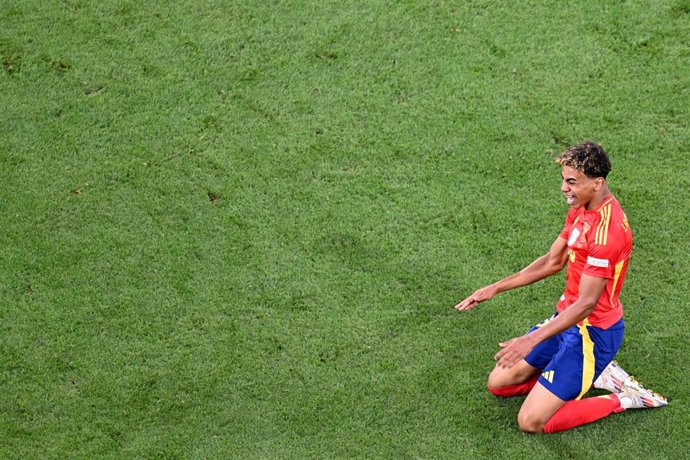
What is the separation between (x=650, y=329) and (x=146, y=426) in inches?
117

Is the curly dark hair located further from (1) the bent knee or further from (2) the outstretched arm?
(1) the bent knee

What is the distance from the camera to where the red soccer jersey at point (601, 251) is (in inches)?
198

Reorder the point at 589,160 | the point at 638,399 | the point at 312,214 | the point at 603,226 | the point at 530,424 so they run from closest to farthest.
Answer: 1. the point at 589,160
2. the point at 603,226
3. the point at 530,424
4. the point at 638,399
5. the point at 312,214

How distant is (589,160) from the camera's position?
16.3 ft

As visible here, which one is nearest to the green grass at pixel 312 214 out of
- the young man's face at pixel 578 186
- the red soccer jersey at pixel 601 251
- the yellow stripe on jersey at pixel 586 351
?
the yellow stripe on jersey at pixel 586 351

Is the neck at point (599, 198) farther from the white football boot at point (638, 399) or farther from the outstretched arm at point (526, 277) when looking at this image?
the white football boot at point (638, 399)

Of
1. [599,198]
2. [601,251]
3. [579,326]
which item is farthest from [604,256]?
[579,326]

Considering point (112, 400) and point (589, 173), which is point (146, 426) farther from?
point (589, 173)

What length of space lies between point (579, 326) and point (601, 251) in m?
0.50

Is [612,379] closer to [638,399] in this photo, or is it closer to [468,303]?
[638,399]

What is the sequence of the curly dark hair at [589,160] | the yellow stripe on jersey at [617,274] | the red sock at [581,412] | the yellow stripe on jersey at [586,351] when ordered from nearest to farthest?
the curly dark hair at [589,160]
the yellow stripe on jersey at [617,274]
the yellow stripe on jersey at [586,351]
the red sock at [581,412]

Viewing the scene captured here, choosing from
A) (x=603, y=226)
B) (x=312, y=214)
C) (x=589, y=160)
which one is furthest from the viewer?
(x=312, y=214)

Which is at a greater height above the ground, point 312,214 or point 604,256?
point 604,256

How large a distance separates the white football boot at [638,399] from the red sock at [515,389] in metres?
0.48
